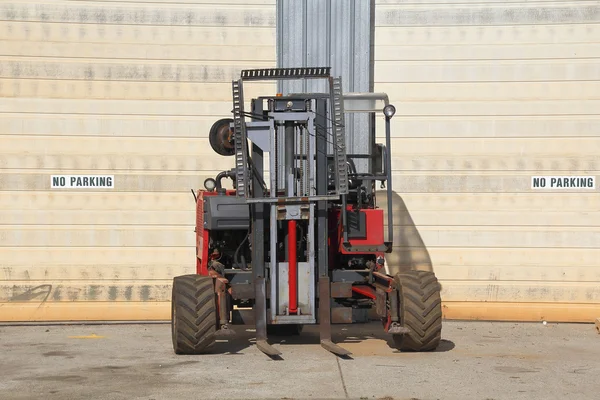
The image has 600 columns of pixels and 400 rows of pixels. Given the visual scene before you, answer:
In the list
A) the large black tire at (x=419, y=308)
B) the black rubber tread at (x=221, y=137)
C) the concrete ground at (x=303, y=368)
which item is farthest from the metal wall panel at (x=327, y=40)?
the large black tire at (x=419, y=308)

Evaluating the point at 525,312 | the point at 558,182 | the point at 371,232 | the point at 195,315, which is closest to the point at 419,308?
the point at 371,232

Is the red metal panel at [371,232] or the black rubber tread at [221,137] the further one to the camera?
the black rubber tread at [221,137]

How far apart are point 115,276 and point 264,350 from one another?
4772mm

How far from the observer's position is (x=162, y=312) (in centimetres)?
1441

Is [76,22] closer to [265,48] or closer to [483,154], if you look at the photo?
[265,48]

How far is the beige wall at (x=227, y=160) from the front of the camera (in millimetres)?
14453

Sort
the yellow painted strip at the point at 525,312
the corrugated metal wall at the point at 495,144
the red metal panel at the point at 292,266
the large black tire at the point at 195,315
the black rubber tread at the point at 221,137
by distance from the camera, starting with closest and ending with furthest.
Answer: the large black tire at the point at 195,315 < the red metal panel at the point at 292,266 < the black rubber tread at the point at 221,137 < the yellow painted strip at the point at 525,312 < the corrugated metal wall at the point at 495,144

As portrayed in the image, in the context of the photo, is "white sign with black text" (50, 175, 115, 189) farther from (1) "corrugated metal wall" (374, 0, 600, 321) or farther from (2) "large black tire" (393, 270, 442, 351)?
(2) "large black tire" (393, 270, 442, 351)

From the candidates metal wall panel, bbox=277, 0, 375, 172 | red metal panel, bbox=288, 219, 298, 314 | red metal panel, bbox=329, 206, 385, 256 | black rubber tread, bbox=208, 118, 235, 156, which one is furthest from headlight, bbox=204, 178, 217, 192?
metal wall panel, bbox=277, 0, 375, 172

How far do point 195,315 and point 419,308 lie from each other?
2.30 meters

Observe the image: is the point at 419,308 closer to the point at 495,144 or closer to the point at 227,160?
the point at 495,144

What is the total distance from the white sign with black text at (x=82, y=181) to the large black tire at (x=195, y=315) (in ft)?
14.2

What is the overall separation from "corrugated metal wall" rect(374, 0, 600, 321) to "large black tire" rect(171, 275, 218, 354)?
4.71 m

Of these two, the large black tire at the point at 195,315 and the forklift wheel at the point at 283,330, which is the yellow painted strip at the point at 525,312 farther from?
the large black tire at the point at 195,315
